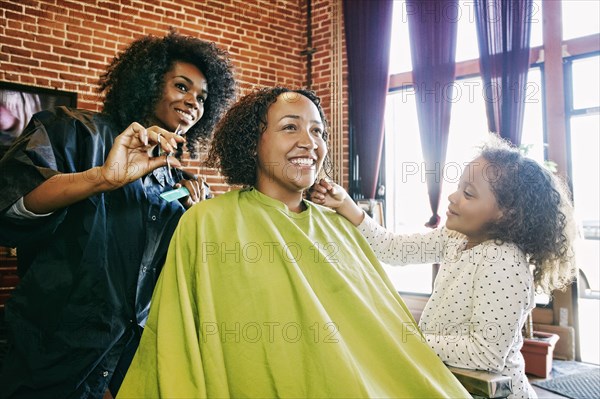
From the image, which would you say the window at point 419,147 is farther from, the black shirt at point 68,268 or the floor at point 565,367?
the black shirt at point 68,268

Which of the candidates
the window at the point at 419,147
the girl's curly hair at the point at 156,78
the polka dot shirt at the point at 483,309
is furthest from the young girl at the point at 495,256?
the window at the point at 419,147

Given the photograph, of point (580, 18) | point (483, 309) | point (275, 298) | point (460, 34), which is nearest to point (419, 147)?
point (460, 34)

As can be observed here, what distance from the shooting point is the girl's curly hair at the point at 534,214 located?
1.63m

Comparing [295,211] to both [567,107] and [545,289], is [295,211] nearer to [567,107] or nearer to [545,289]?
[545,289]

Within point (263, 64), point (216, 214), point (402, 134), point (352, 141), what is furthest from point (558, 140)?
point (216, 214)

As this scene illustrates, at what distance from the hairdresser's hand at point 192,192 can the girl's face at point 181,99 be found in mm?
→ 187

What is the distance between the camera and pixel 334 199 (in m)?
1.81

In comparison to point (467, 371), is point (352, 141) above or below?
above

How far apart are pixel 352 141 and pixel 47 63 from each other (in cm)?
277

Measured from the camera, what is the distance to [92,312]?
4.71 ft

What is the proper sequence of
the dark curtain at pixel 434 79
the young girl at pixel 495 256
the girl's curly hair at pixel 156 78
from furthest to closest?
the dark curtain at pixel 434 79
the girl's curly hair at pixel 156 78
the young girl at pixel 495 256

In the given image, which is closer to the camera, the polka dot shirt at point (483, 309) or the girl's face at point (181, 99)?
the polka dot shirt at point (483, 309)

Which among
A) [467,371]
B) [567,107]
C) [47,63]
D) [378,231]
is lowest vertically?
[467,371]

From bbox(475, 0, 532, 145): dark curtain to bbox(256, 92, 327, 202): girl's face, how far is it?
3001 millimetres
